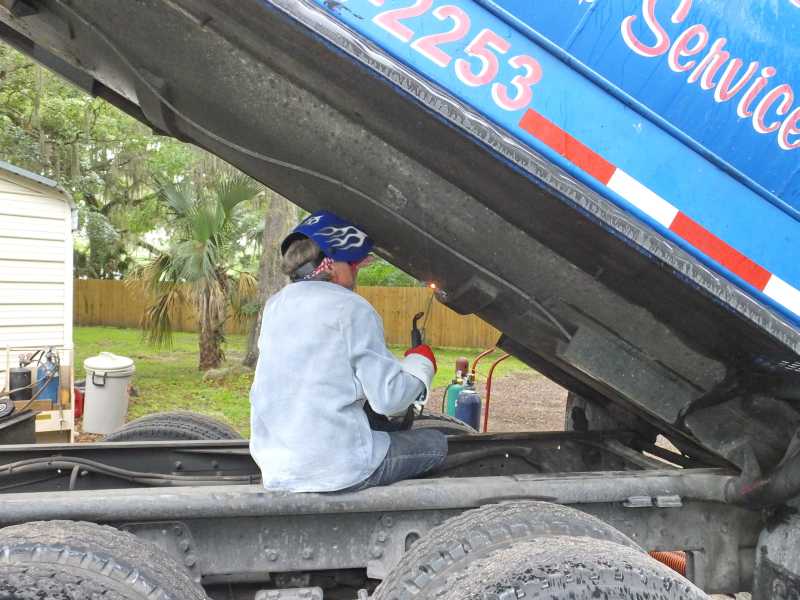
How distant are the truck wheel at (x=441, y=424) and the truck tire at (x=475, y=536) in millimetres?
1892

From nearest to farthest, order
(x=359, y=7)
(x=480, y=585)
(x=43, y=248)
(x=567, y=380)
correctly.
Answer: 1. (x=359, y=7)
2. (x=480, y=585)
3. (x=567, y=380)
4. (x=43, y=248)

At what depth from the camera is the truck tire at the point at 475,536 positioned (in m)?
2.20

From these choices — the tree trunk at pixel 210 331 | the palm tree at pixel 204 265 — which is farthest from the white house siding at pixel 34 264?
the tree trunk at pixel 210 331

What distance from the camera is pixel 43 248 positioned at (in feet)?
33.4

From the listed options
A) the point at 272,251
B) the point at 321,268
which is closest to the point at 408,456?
the point at 321,268

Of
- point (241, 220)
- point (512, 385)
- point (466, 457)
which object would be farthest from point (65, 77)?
point (512, 385)

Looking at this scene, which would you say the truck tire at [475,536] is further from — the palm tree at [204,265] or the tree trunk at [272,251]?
the tree trunk at [272,251]

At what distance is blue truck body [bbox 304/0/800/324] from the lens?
1963 mm

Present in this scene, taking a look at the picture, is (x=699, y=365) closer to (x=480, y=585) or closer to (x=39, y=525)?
(x=480, y=585)

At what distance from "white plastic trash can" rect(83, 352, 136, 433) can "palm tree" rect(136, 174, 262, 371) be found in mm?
3040

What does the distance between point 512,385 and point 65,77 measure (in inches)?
506

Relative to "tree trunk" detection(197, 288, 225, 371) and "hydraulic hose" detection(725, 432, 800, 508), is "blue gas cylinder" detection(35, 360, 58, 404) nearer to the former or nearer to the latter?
"tree trunk" detection(197, 288, 225, 371)

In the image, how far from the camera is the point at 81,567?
204 centimetres

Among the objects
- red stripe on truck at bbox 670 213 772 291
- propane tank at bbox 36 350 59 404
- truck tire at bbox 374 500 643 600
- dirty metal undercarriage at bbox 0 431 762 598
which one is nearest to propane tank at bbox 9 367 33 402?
propane tank at bbox 36 350 59 404
